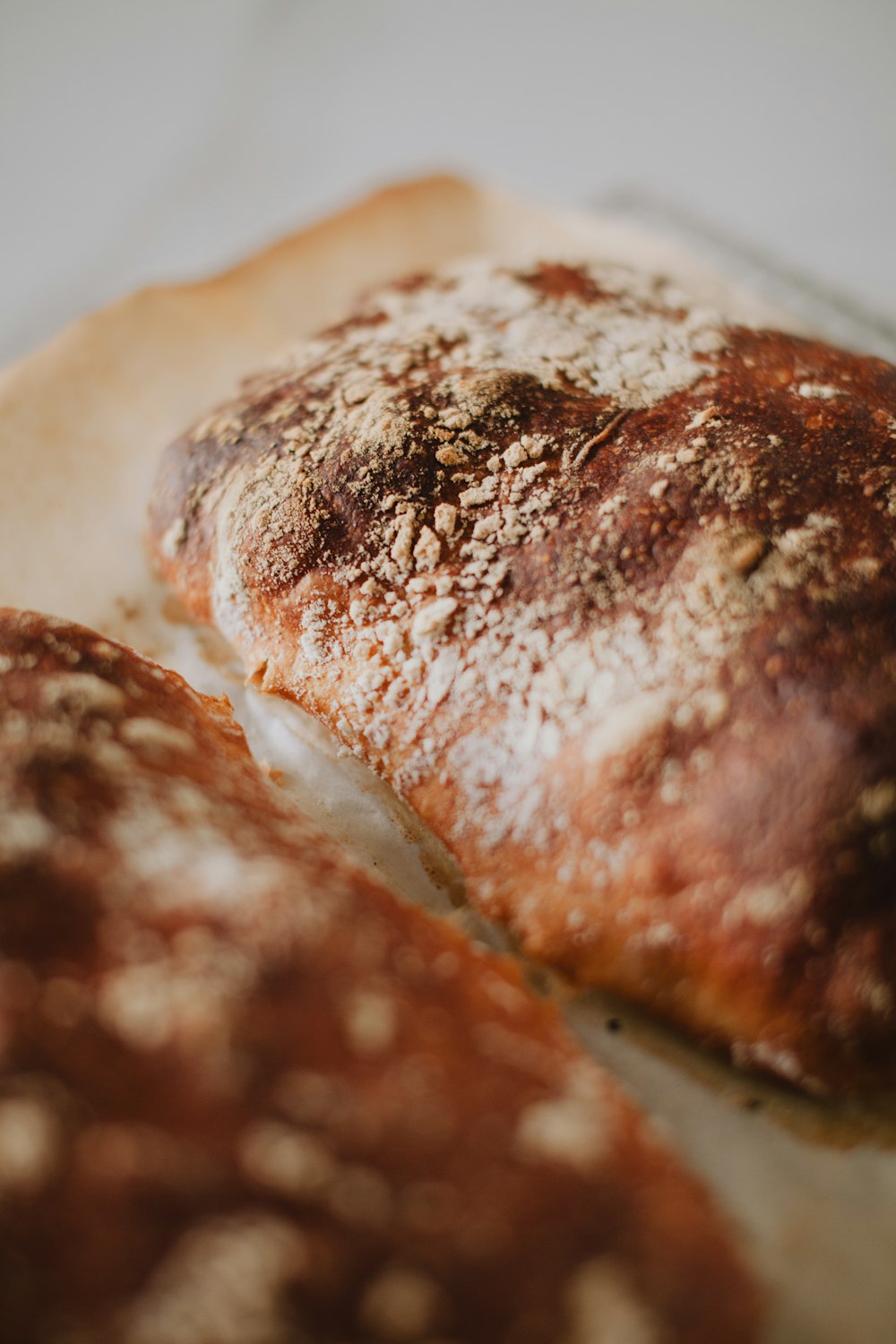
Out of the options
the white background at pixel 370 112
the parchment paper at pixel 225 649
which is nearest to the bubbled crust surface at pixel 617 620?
the parchment paper at pixel 225 649

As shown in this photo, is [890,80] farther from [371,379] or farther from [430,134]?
[371,379]

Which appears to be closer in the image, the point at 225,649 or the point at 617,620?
the point at 617,620

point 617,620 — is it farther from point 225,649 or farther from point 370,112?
point 370,112

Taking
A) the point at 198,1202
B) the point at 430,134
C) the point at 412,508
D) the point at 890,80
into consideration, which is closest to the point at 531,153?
the point at 430,134

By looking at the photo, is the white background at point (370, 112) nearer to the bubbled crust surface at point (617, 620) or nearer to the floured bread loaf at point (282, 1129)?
A: the bubbled crust surface at point (617, 620)

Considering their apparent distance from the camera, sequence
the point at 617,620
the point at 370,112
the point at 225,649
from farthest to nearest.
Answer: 1. the point at 370,112
2. the point at 225,649
3. the point at 617,620

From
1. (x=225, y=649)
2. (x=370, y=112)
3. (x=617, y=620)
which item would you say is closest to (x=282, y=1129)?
(x=617, y=620)

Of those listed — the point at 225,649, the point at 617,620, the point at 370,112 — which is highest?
the point at 370,112

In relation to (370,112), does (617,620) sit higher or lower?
lower
